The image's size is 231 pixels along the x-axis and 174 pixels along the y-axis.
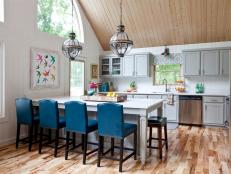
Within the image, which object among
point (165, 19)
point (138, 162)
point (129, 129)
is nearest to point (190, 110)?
point (165, 19)

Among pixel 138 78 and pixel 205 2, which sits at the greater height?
pixel 205 2

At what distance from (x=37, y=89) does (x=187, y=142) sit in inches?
135

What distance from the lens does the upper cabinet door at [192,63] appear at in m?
6.35

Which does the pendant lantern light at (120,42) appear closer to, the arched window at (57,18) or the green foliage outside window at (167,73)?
the arched window at (57,18)

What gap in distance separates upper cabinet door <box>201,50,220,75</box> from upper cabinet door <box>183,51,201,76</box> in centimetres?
13

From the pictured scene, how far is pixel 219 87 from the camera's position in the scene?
6.50m

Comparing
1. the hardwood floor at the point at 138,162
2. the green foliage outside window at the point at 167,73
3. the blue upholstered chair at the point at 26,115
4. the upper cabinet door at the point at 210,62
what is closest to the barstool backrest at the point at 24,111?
the blue upholstered chair at the point at 26,115

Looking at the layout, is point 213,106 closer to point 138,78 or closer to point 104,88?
point 138,78

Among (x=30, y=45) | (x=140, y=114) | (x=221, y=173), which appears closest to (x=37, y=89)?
(x=30, y=45)

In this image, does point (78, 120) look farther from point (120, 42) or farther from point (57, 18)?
point (57, 18)

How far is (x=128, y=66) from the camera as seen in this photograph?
7.16 meters

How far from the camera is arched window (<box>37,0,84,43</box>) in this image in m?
5.22

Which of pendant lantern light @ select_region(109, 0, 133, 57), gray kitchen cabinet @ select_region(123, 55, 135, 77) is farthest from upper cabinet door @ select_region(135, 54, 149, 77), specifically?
pendant lantern light @ select_region(109, 0, 133, 57)

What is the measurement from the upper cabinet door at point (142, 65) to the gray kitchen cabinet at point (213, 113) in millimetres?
1987
